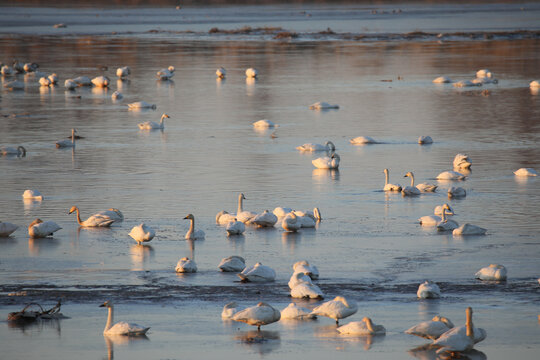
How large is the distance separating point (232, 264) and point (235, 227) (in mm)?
2956

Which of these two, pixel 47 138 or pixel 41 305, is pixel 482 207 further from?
pixel 47 138

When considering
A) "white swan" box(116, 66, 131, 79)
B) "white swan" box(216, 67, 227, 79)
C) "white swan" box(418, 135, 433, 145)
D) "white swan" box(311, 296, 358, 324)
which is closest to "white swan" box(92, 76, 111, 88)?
"white swan" box(116, 66, 131, 79)

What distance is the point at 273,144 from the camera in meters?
31.6

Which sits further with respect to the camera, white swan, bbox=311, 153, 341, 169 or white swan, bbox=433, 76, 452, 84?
white swan, bbox=433, 76, 452, 84

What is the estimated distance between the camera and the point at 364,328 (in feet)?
44.3

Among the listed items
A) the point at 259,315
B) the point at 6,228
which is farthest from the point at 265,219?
the point at 259,315

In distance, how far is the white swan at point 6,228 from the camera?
1959 cm

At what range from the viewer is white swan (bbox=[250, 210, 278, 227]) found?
20203mm

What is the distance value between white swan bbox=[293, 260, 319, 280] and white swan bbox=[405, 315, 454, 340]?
273cm

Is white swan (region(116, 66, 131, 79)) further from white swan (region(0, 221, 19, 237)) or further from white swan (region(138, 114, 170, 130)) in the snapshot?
white swan (region(0, 221, 19, 237))

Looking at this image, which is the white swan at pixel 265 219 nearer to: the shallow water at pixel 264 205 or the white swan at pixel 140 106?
the shallow water at pixel 264 205

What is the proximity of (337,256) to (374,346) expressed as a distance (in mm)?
Result: 4748

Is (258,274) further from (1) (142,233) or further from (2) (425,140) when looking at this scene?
(2) (425,140)

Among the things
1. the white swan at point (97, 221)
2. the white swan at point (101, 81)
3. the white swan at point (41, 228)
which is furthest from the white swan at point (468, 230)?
the white swan at point (101, 81)
